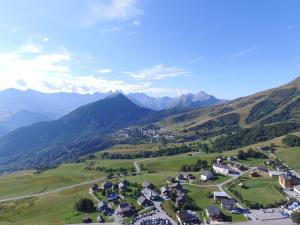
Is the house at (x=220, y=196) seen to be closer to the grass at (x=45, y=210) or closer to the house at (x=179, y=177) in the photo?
the house at (x=179, y=177)

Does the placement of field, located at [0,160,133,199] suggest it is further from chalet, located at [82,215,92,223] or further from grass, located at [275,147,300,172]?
grass, located at [275,147,300,172]

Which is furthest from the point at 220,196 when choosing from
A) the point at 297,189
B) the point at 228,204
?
the point at 297,189

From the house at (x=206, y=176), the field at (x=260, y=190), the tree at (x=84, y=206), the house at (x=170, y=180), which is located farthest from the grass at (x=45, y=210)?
the field at (x=260, y=190)

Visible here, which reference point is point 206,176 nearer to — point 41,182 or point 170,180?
point 170,180

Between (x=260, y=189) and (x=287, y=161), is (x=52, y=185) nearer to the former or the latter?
A: (x=260, y=189)

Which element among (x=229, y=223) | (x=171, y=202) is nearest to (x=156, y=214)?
(x=171, y=202)

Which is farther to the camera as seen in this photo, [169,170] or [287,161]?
[169,170]
